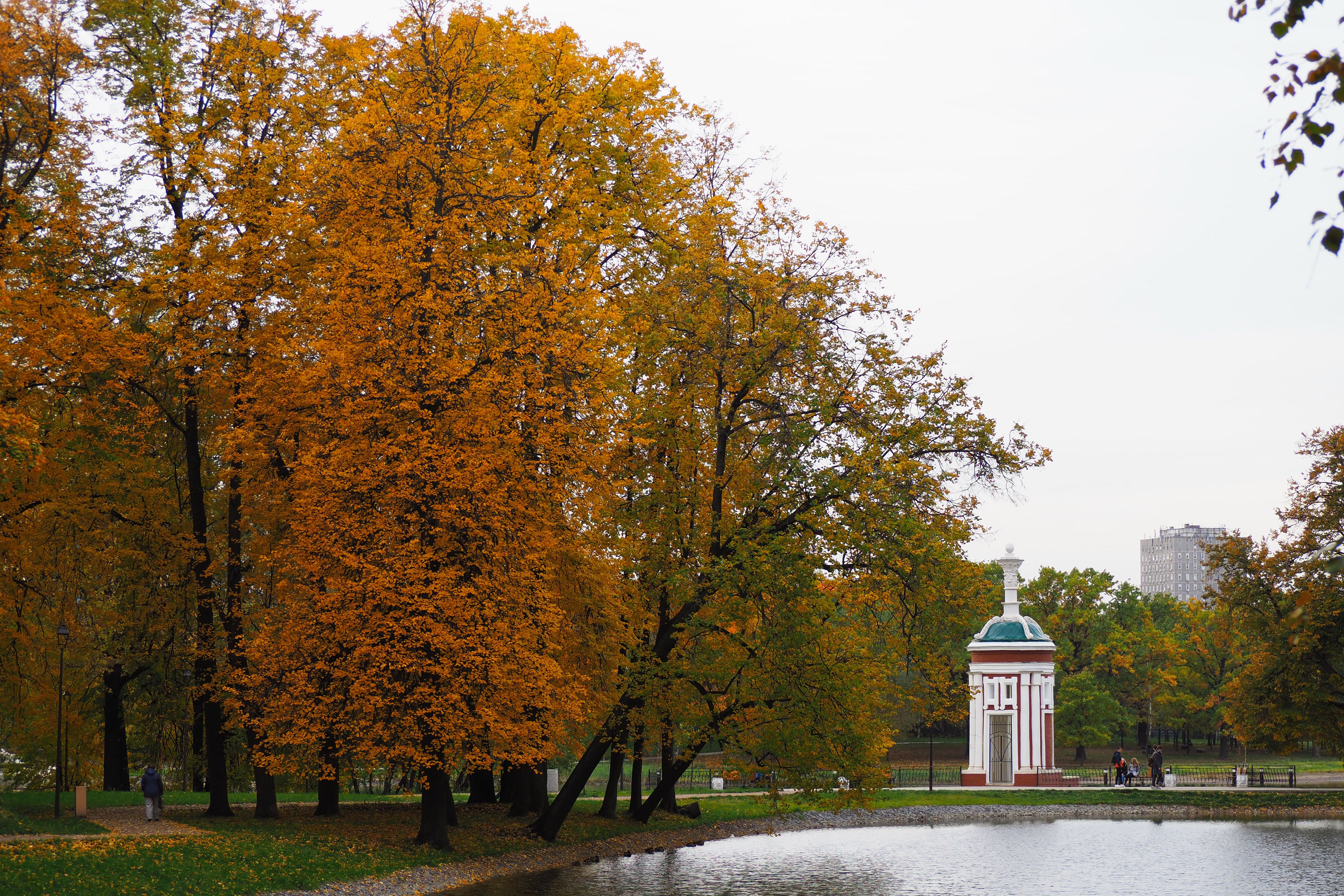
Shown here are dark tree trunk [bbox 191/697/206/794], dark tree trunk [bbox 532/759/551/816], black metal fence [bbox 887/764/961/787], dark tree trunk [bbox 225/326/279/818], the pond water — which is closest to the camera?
the pond water

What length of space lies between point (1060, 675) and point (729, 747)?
43372 mm

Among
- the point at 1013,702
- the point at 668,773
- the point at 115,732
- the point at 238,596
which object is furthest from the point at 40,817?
the point at 1013,702

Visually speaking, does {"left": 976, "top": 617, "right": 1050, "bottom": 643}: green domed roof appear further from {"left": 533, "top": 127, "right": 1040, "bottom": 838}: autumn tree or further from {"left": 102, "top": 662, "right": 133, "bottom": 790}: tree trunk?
{"left": 102, "top": 662, "right": 133, "bottom": 790}: tree trunk

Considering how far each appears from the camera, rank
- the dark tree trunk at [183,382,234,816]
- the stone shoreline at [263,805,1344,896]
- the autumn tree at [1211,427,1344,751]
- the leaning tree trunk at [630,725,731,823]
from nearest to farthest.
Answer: the stone shoreline at [263,805,1344,896]
the leaning tree trunk at [630,725,731,823]
the dark tree trunk at [183,382,234,816]
the autumn tree at [1211,427,1344,751]

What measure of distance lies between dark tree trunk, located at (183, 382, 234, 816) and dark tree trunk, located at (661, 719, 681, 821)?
9.30m

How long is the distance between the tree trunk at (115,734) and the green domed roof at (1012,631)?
31910 millimetres

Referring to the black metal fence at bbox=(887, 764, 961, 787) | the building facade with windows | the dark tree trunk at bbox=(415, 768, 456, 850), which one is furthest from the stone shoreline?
the black metal fence at bbox=(887, 764, 961, 787)

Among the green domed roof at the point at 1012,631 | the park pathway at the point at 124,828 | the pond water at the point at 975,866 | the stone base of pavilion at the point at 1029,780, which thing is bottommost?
the stone base of pavilion at the point at 1029,780

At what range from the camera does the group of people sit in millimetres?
47750

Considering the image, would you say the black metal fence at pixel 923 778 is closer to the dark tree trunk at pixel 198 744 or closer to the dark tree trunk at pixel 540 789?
the dark tree trunk at pixel 540 789

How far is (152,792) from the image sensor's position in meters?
23.0

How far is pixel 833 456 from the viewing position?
23484mm

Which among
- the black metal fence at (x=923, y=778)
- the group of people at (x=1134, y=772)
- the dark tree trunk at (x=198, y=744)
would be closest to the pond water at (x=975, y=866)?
the dark tree trunk at (x=198, y=744)

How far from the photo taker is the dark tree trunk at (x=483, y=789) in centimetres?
3142
